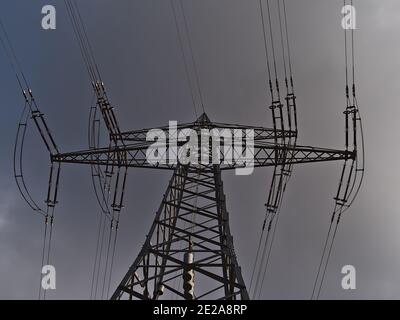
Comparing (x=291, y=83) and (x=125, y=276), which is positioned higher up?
(x=291, y=83)

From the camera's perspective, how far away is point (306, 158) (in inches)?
842

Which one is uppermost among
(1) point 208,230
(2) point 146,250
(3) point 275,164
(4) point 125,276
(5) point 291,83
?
(5) point 291,83

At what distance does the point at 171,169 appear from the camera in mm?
22531

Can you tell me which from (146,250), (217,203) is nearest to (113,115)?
(217,203)

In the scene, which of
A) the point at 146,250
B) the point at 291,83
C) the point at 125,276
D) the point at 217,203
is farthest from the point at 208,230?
the point at 291,83

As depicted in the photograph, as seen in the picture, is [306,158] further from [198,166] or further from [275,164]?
[198,166]

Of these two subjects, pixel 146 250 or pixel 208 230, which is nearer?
pixel 146 250
